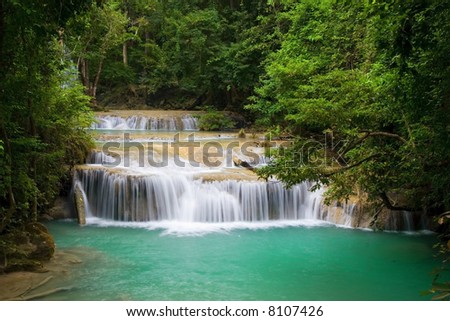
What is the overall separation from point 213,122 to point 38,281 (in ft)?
50.2

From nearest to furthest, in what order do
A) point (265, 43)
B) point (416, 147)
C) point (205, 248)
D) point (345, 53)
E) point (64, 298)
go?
point (416, 147) → point (64, 298) → point (205, 248) → point (345, 53) → point (265, 43)

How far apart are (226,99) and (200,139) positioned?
7.83 meters

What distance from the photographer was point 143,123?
21719 millimetres

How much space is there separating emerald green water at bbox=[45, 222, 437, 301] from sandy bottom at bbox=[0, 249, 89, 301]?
0.53ft

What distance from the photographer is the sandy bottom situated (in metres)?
6.48

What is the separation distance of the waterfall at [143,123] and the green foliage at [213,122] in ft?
1.96

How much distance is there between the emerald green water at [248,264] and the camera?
7195mm

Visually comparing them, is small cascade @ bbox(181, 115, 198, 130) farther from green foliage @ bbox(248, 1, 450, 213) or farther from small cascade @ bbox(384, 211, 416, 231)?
small cascade @ bbox(384, 211, 416, 231)

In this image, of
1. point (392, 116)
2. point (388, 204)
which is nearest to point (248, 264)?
point (388, 204)

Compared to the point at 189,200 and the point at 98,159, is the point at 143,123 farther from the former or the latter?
the point at 189,200

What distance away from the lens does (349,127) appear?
7.27 meters

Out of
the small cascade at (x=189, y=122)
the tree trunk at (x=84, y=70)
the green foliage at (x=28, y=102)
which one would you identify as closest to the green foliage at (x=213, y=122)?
the small cascade at (x=189, y=122)

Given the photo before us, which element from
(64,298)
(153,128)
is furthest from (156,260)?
Result: (153,128)

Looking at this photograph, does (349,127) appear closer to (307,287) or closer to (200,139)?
(307,287)
